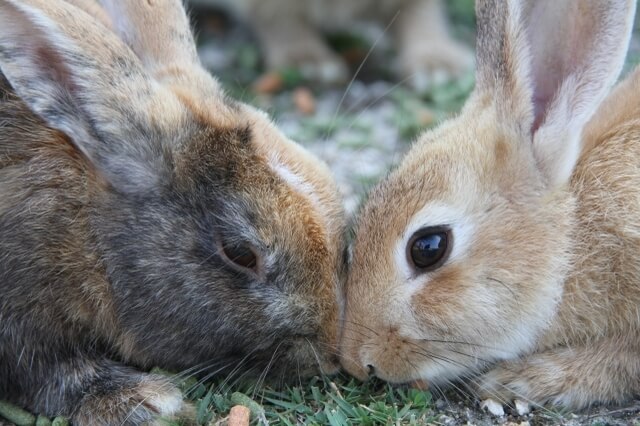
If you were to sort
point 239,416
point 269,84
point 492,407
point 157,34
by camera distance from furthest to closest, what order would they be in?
point 269,84
point 157,34
point 492,407
point 239,416

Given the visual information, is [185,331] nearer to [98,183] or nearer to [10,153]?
[98,183]

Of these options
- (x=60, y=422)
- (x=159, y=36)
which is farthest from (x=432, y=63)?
(x=60, y=422)

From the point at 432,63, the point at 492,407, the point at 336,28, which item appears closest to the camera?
the point at 492,407

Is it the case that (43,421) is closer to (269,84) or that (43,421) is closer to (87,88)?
(87,88)

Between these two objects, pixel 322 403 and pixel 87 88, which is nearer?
pixel 87 88

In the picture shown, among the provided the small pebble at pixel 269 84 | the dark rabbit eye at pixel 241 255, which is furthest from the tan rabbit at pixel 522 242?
the small pebble at pixel 269 84

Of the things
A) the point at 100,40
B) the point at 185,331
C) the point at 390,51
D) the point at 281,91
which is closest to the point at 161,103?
the point at 100,40
